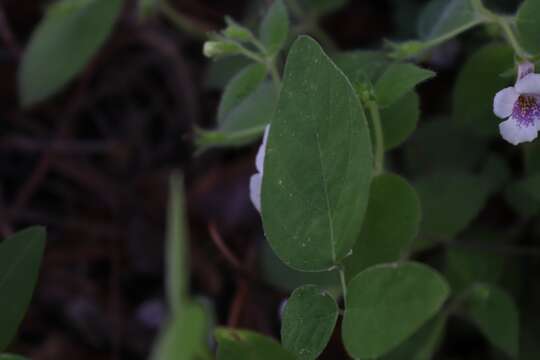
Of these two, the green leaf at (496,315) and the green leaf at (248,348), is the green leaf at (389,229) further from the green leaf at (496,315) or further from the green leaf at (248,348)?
the green leaf at (496,315)

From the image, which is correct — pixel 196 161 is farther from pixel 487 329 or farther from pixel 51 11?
pixel 487 329

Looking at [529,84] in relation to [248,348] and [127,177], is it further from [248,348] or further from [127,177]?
[127,177]

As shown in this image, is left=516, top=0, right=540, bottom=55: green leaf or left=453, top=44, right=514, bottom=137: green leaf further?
left=453, top=44, right=514, bottom=137: green leaf

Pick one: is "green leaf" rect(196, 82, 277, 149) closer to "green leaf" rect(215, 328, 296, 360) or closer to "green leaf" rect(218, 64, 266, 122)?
"green leaf" rect(218, 64, 266, 122)

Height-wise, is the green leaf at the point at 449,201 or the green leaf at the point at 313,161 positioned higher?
the green leaf at the point at 313,161

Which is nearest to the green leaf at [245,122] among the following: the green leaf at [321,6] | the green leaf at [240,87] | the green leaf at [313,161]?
the green leaf at [240,87]

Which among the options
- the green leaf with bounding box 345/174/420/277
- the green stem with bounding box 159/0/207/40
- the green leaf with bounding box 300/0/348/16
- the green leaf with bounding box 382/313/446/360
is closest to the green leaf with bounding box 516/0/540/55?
the green leaf with bounding box 345/174/420/277

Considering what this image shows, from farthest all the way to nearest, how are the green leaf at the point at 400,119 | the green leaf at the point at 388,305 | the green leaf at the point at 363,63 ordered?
the green leaf at the point at 363,63 → the green leaf at the point at 400,119 → the green leaf at the point at 388,305
